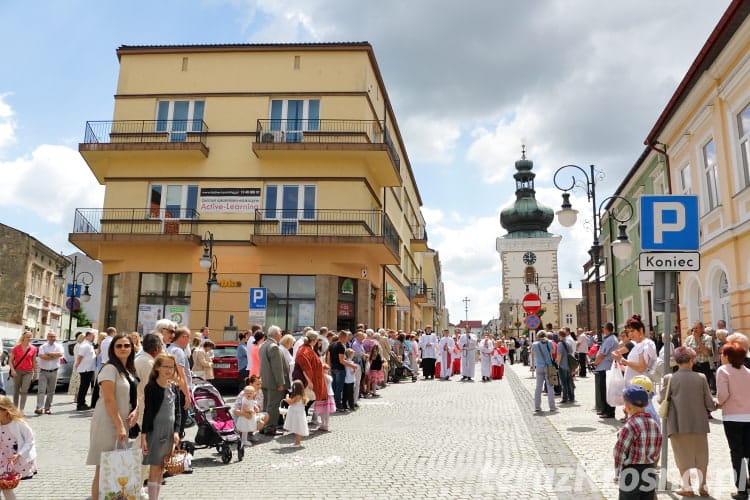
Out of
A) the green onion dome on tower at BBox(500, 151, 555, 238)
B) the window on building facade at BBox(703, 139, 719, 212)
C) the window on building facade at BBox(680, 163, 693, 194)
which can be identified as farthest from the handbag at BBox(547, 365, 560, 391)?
the green onion dome on tower at BBox(500, 151, 555, 238)

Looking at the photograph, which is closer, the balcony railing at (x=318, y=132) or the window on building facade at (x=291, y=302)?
the window on building facade at (x=291, y=302)

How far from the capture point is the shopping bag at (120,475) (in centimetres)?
564

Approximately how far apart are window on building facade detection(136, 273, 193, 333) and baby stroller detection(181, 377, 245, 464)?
18.4 meters

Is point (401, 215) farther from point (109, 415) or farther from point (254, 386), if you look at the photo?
point (109, 415)

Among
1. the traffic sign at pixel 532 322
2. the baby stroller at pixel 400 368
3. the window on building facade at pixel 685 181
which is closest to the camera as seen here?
the window on building facade at pixel 685 181

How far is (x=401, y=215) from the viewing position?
4088cm

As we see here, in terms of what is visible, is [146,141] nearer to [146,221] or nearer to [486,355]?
[146,221]

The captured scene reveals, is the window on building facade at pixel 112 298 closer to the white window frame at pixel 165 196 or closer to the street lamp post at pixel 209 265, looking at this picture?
the white window frame at pixel 165 196

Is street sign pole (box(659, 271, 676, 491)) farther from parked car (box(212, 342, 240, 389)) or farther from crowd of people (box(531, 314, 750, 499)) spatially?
parked car (box(212, 342, 240, 389))

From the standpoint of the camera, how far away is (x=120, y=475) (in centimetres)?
568

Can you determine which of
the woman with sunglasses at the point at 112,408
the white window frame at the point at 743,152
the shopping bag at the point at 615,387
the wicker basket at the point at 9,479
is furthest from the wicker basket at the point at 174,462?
the white window frame at the point at 743,152

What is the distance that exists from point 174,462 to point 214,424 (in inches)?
93.1

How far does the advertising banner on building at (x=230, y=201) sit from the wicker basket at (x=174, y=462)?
21423mm

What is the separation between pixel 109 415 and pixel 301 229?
20.8m
